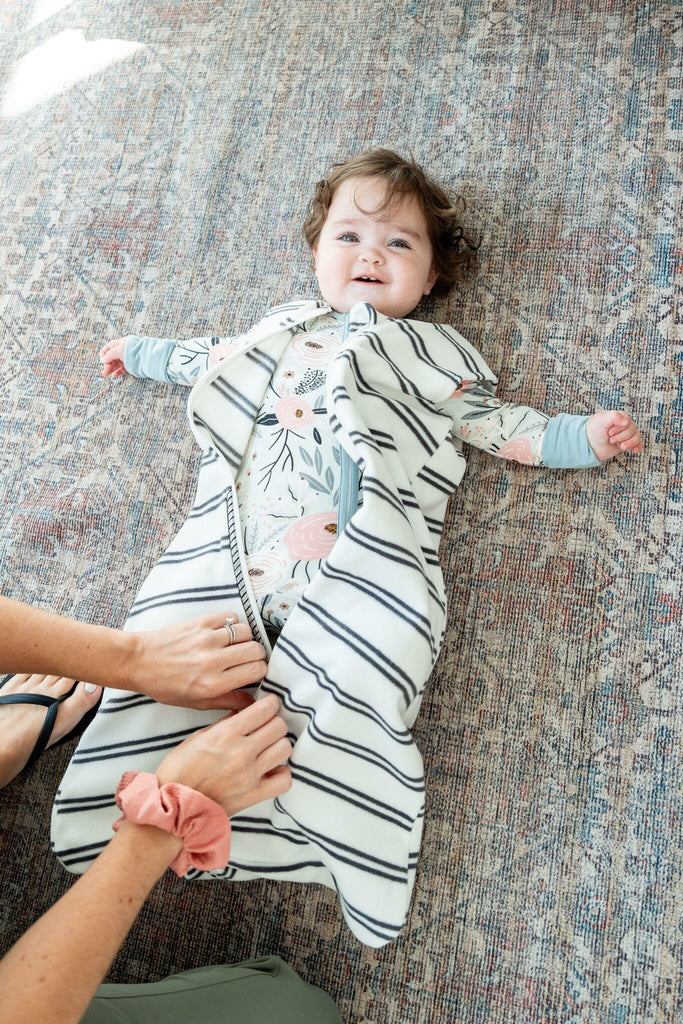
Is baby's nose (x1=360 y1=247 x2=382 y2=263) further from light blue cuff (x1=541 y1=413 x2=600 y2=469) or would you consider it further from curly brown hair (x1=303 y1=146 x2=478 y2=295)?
light blue cuff (x1=541 y1=413 x2=600 y2=469)

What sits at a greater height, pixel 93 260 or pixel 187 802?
pixel 93 260

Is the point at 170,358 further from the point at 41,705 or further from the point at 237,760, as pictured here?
the point at 237,760

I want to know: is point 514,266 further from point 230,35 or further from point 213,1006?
point 213,1006

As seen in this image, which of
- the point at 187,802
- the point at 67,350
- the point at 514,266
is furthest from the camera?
the point at 67,350

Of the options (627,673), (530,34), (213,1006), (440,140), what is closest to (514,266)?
(440,140)

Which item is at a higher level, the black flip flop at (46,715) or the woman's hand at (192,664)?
the woman's hand at (192,664)

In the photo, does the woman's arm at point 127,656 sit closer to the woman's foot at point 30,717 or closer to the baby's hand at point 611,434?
the woman's foot at point 30,717

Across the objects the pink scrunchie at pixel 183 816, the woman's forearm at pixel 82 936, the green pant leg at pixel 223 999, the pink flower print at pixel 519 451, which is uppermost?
the pink flower print at pixel 519 451

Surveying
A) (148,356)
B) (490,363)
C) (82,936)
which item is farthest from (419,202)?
(82,936)

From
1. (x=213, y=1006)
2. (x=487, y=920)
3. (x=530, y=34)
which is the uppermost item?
(x=530, y=34)

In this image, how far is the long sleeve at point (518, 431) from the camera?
1090mm

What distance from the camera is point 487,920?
993 millimetres

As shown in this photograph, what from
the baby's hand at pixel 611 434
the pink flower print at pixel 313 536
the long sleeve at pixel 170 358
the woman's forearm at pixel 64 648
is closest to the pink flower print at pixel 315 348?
the long sleeve at pixel 170 358

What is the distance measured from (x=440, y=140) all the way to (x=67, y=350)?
0.74 metres
